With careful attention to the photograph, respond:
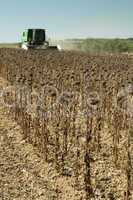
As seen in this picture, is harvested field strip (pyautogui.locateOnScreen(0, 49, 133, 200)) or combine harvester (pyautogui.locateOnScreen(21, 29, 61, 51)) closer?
harvested field strip (pyautogui.locateOnScreen(0, 49, 133, 200))

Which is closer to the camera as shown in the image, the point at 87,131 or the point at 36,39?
the point at 87,131

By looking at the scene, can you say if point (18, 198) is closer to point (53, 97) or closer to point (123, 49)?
point (53, 97)

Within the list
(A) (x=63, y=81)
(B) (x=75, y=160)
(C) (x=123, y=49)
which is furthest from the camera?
(C) (x=123, y=49)

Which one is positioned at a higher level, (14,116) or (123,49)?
(14,116)

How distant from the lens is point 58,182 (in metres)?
7.43

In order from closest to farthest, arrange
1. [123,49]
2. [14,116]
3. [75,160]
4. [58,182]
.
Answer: [58,182], [75,160], [14,116], [123,49]

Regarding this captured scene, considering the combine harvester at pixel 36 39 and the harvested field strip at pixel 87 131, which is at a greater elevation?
the harvested field strip at pixel 87 131

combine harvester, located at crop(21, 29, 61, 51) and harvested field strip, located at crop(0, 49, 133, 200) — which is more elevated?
harvested field strip, located at crop(0, 49, 133, 200)

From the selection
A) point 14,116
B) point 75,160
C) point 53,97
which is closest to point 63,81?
point 53,97

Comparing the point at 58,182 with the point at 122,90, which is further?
the point at 122,90

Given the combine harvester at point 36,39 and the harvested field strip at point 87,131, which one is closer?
the harvested field strip at point 87,131

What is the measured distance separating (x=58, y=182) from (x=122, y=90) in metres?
5.43

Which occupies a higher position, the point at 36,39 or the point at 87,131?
the point at 87,131

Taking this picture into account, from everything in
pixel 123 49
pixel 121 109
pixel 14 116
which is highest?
pixel 121 109
